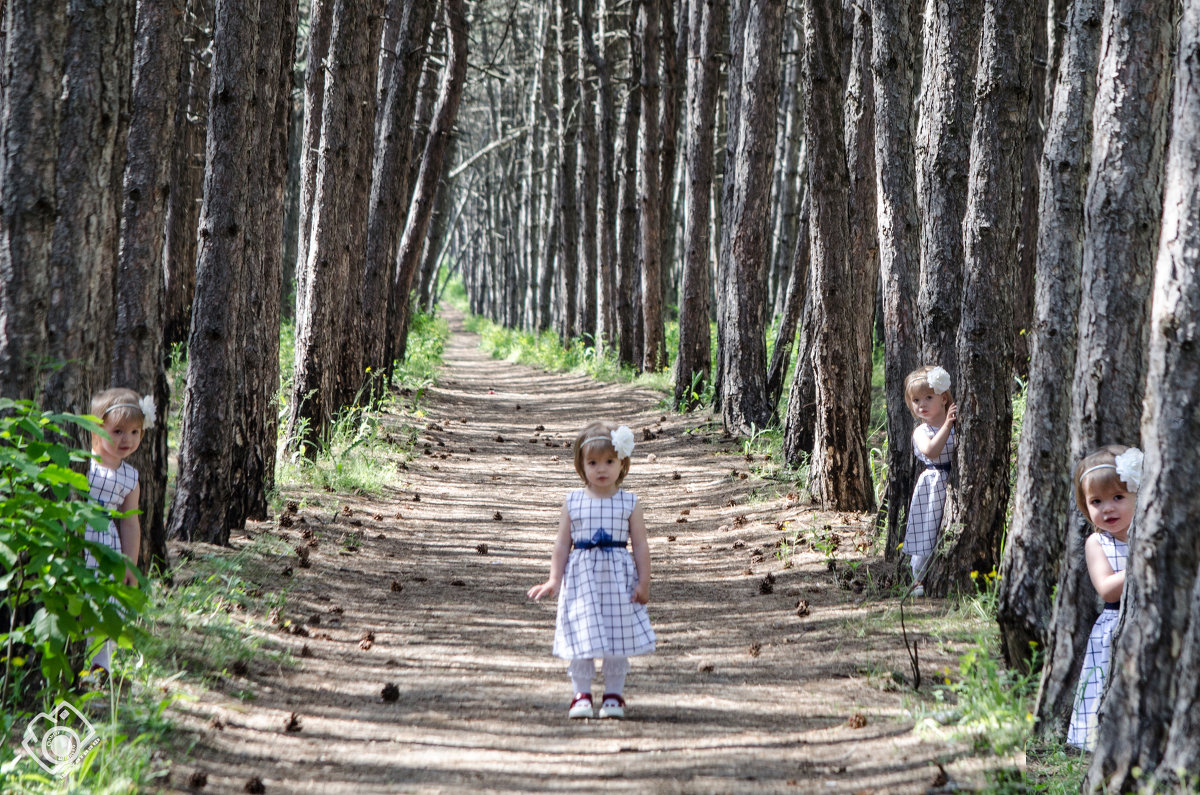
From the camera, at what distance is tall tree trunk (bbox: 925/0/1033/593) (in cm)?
541

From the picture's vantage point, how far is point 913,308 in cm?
666

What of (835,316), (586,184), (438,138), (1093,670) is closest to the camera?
(1093,670)

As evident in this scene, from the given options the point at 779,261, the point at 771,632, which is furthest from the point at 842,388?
the point at 779,261

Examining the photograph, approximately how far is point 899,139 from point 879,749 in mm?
4064

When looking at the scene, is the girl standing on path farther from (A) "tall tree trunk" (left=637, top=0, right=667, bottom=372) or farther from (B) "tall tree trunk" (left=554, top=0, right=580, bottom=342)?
(B) "tall tree trunk" (left=554, top=0, right=580, bottom=342)

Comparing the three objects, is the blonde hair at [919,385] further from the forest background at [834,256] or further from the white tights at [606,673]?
the white tights at [606,673]

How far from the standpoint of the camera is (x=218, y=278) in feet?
22.5

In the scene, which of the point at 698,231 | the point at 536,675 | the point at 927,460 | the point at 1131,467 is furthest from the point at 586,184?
the point at 1131,467

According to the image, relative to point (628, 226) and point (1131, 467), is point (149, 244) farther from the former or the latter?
point (628, 226)

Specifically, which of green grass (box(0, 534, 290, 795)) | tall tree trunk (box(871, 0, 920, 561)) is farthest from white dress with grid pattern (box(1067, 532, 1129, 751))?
green grass (box(0, 534, 290, 795))

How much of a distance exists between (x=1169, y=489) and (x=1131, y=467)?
0.65m

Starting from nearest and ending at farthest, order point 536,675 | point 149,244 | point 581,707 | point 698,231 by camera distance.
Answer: point 581,707 → point 536,675 → point 149,244 → point 698,231

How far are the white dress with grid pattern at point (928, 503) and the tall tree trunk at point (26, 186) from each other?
453 centimetres

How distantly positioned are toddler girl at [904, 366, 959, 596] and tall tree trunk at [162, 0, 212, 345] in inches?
406
